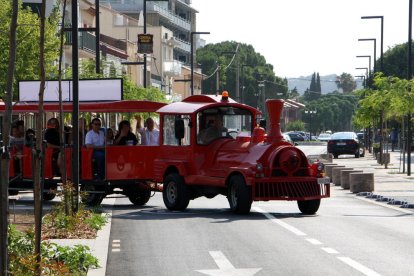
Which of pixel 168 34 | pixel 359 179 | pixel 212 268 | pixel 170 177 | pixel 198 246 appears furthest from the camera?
pixel 168 34

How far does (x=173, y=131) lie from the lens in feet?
88.1

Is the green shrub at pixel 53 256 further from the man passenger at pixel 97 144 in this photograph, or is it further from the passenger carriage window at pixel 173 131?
the man passenger at pixel 97 144

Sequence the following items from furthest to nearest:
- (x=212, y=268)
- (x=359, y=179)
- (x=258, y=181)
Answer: (x=359, y=179)
(x=258, y=181)
(x=212, y=268)

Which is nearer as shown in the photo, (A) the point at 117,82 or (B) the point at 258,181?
(B) the point at 258,181

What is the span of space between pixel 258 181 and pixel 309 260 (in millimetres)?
8865

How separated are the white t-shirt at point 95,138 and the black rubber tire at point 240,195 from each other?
163 inches

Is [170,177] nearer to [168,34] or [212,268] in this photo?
[212,268]

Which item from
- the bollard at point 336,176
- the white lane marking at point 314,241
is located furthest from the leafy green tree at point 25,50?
the white lane marking at point 314,241

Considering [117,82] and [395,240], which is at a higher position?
[117,82]

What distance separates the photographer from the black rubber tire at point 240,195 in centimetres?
2423

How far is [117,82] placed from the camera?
29.5 metres

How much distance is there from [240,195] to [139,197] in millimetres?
5039

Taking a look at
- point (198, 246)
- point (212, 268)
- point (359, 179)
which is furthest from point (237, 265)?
point (359, 179)

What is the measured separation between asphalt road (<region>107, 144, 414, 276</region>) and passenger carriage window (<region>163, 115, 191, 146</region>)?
151cm
